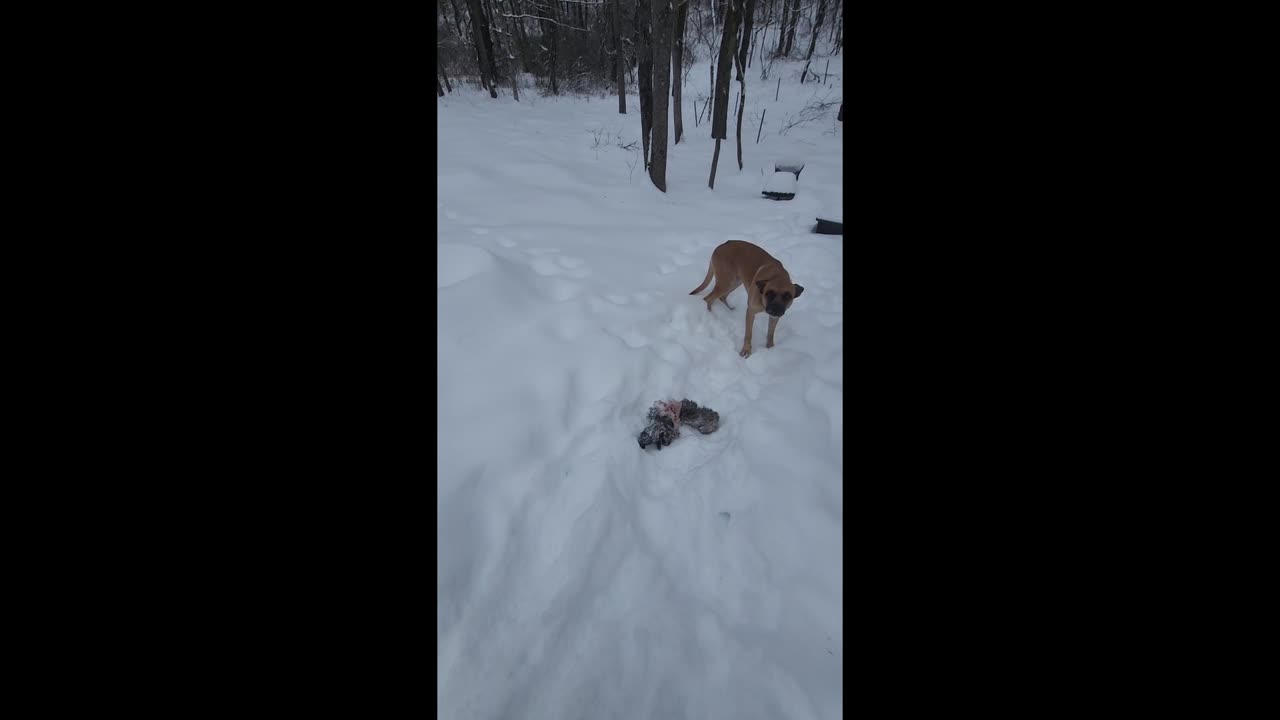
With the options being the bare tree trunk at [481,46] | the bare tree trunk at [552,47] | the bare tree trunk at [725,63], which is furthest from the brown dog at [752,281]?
the bare tree trunk at [552,47]

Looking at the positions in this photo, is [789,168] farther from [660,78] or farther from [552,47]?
[552,47]

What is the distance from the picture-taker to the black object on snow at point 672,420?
2070 millimetres

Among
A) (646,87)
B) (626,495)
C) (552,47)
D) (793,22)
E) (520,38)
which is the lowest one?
(626,495)

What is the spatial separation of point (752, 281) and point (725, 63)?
6.84 metres

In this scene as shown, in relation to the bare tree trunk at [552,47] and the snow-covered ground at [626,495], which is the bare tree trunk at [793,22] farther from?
the snow-covered ground at [626,495]

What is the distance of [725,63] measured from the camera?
768 cm

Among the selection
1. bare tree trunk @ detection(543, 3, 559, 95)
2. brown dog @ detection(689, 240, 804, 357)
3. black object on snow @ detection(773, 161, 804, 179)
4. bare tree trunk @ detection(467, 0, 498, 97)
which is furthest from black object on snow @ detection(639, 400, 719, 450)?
bare tree trunk @ detection(543, 3, 559, 95)

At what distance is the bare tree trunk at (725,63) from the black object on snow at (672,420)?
5.42 m

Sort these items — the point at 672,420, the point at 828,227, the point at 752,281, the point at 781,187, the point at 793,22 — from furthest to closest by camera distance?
the point at 793,22, the point at 781,187, the point at 828,227, the point at 752,281, the point at 672,420

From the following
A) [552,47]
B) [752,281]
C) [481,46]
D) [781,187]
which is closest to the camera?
[752,281]

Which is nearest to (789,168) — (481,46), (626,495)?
(626,495)
